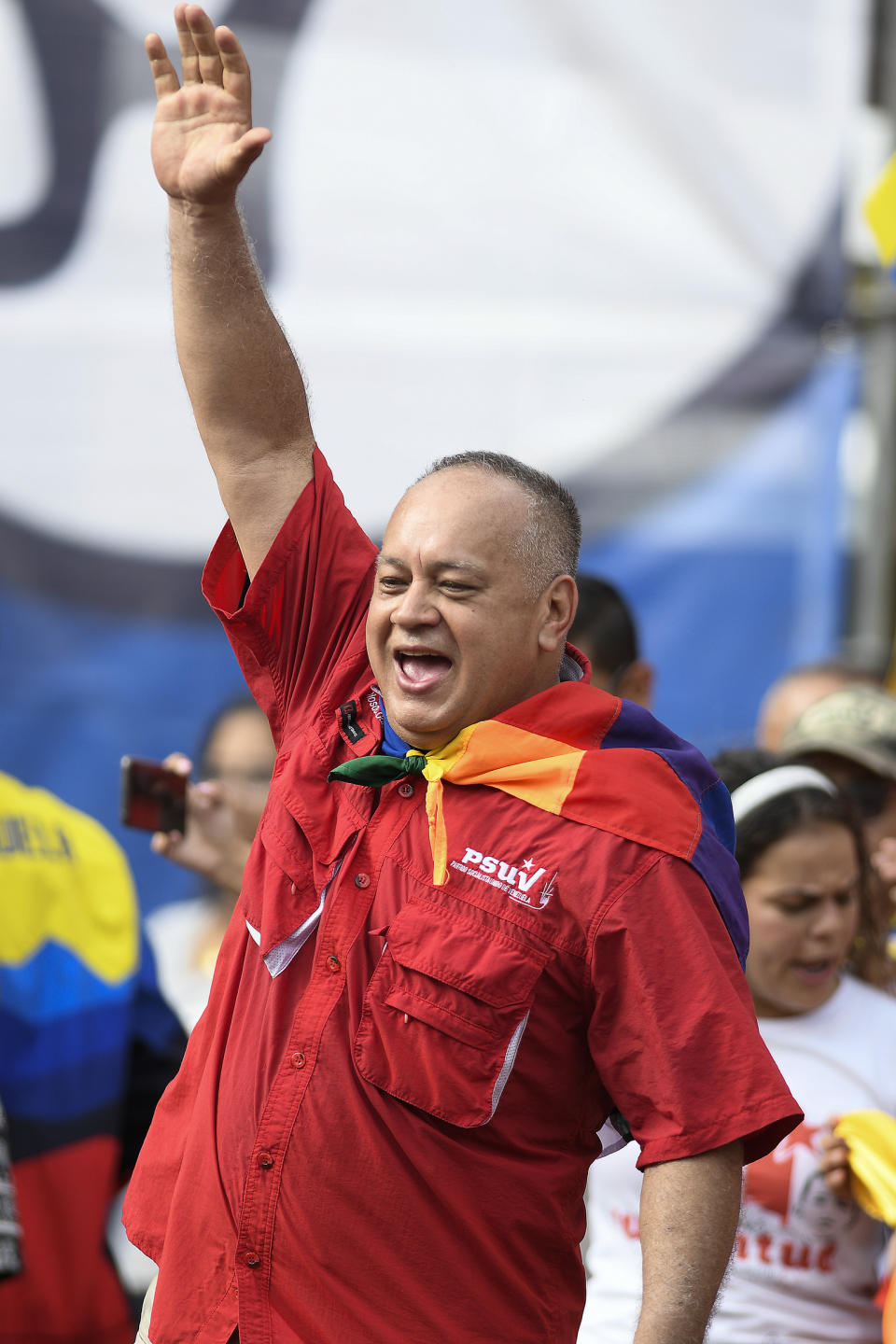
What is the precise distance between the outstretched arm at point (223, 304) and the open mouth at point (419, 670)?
0.26m

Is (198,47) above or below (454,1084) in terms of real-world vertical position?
above

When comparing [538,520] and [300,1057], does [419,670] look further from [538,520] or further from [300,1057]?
[300,1057]

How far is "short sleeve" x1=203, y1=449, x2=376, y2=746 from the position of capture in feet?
5.54

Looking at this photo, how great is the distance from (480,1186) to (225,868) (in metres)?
1.36

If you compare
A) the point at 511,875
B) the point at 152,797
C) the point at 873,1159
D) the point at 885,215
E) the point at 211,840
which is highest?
the point at 885,215

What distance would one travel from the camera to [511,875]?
56.1 inches

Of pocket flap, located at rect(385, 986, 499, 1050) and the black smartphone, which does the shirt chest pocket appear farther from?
the black smartphone

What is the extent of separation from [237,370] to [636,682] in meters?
1.28

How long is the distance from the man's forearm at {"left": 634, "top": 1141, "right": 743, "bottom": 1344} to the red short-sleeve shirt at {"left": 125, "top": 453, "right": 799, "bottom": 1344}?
0.03 metres

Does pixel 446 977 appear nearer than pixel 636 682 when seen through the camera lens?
Yes

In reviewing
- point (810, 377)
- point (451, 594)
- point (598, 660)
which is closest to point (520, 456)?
point (810, 377)

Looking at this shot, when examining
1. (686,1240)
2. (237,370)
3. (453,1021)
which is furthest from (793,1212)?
(237,370)

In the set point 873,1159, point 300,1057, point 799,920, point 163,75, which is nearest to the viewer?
point 300,1057

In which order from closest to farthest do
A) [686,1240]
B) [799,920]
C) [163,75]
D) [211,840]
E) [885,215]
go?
[686,1240], [163,75], [799,920], [211,840], [885,215]
